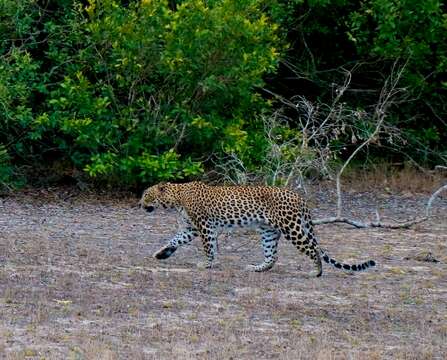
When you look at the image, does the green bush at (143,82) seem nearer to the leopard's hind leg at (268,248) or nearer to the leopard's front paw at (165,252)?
the leopard's front paw at (165,252)

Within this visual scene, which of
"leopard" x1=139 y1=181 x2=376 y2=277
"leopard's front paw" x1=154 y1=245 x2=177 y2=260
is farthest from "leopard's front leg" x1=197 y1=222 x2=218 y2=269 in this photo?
"leopard's front paw" x1=154 y1=245 x2=177 y2=260

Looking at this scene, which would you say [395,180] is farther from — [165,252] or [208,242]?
[208,242]

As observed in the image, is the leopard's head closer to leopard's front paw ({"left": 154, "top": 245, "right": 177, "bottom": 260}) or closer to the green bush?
leopard's front paw ({"left": 154, "top": 245, "right": 177, "bottom": 260})

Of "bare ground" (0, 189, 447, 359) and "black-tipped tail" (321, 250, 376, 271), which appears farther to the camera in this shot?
"black-tipped tail" (321, 250, 376, 271)

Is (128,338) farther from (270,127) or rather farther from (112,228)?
(270,127)

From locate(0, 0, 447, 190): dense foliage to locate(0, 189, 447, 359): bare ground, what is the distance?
6.22ft

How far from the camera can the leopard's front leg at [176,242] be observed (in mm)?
13250

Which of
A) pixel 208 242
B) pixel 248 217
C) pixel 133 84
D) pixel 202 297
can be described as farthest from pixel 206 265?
pixel 133 84

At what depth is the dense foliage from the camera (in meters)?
17.9

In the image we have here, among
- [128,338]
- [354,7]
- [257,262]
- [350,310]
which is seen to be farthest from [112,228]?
[354,7]

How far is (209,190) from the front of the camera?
13227 millimetres

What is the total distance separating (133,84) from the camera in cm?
1836

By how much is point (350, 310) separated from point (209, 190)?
2951 mm

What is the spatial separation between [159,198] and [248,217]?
1123mm
